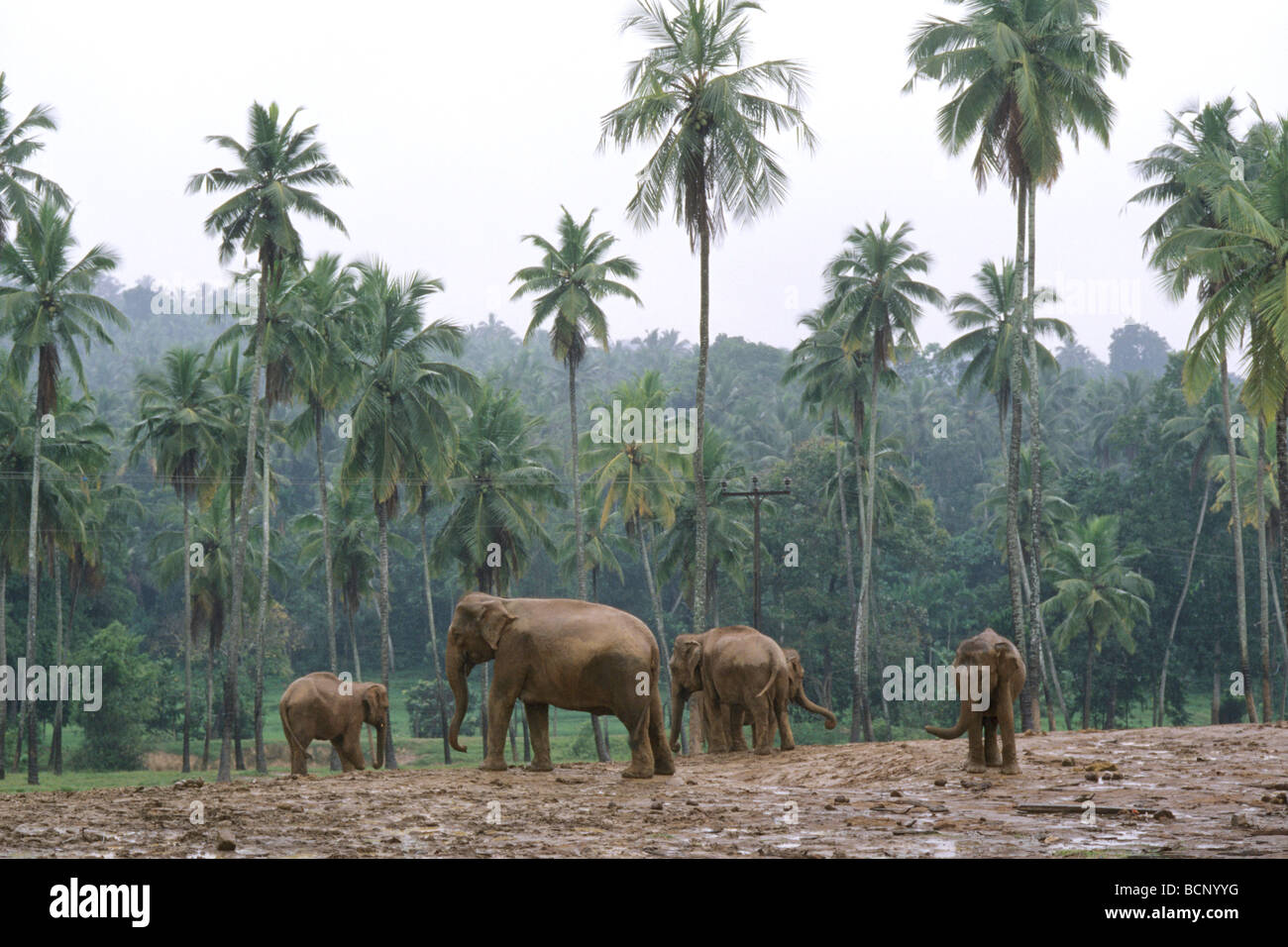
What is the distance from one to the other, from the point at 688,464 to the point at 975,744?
1145 inches

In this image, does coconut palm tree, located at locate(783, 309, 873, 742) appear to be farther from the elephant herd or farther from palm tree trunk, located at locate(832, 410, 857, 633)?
the elephant herd

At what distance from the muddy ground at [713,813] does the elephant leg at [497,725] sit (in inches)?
15.9

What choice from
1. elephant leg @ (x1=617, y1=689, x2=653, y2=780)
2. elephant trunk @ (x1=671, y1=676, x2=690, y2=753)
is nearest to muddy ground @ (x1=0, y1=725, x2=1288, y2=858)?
elephant leg @ (x1=617, y1=689, x2=653, y2=780)

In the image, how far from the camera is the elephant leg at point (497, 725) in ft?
44.6

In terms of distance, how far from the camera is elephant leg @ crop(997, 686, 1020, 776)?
13.8 meters

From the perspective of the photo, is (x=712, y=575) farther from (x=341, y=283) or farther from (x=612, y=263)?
(x=341, y=283)

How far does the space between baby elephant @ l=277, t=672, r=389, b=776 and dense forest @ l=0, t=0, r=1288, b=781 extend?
27.6 feet

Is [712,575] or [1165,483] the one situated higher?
[1165,483]

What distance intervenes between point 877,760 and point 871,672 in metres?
39.6

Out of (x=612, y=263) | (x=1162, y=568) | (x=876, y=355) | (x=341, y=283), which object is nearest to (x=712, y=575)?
(x=876, y=355)

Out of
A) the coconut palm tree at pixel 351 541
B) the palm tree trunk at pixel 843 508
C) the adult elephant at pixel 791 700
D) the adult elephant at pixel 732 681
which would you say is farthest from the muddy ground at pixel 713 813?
the palm tree trunk at pixel 843 508

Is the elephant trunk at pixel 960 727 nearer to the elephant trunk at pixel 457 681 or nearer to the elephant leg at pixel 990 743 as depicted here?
the elephant leg at pixel 990 743

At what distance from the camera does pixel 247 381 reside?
4475 cm

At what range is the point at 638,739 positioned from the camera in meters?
Answer: 13.1
